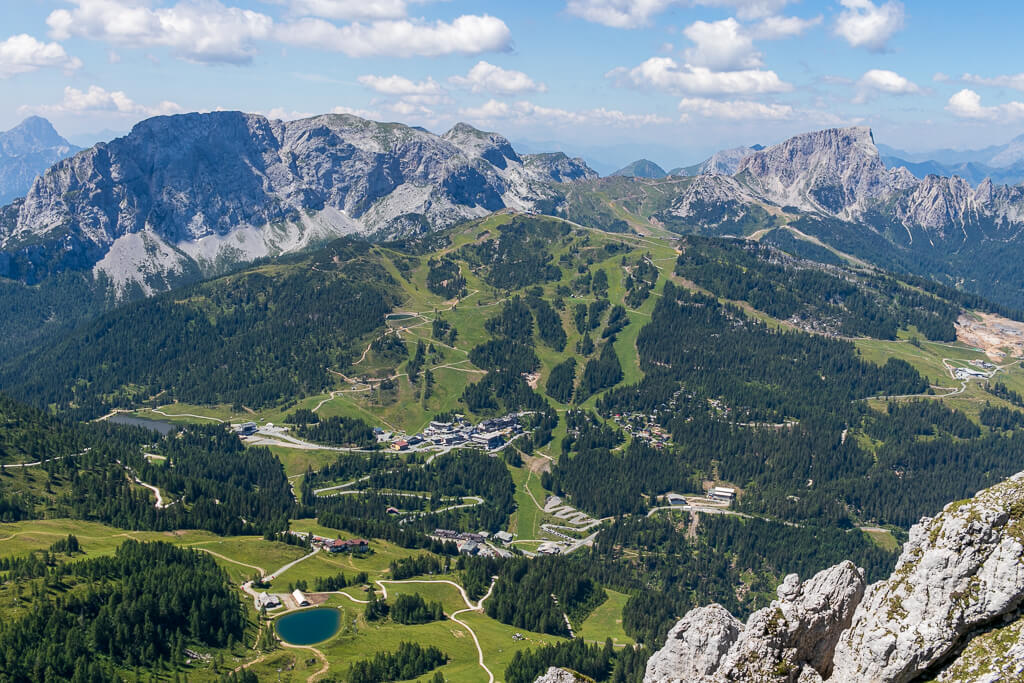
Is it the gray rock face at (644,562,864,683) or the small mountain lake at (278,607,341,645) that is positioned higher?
the gray rock face at (644,562,864,683)

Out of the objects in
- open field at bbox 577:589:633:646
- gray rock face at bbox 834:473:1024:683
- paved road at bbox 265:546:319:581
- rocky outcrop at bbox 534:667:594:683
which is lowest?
open field at bbox 577:589:633:646

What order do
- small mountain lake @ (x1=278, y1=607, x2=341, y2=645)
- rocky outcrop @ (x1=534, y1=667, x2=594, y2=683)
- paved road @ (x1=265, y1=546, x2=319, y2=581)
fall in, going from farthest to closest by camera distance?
paved road @ (x1=265, y1=546, x2=319, y2=581), small mountain lake @ (x1=278, y1=607, x2=341, y2=645), rocky outcrop @ (x1=534, y1=667, x2=594, y2=683)

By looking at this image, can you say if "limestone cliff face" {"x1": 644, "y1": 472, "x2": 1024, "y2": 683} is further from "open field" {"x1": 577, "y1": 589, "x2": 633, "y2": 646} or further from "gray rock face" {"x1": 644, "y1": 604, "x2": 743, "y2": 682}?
"open field" {"x1": 577, "y1": 589, "x2": 633, "y2": 646}

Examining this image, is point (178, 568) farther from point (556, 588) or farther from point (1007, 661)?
point (1007, 661)

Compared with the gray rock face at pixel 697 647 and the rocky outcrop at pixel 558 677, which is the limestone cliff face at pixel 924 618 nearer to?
the gray rock face at pixel 697 647

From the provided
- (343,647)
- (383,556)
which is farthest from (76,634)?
(383,556)

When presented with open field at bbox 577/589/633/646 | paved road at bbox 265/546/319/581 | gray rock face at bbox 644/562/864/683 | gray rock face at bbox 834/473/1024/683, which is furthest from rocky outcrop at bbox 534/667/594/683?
paved road at bbox 265/546/319/581
